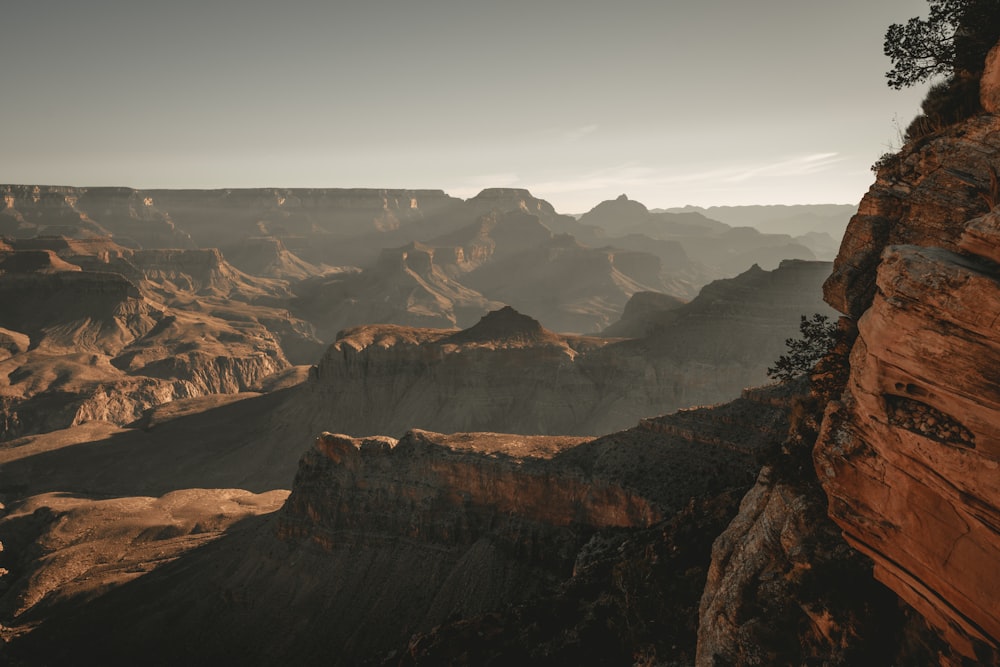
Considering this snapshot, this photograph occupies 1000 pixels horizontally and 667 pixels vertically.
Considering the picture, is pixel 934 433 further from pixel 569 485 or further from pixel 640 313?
pixel 640 313

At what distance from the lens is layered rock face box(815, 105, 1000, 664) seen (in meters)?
11.3

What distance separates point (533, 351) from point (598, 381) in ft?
41.6

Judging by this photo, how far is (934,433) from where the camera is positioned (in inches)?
471

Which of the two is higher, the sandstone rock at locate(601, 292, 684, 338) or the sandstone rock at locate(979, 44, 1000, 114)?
the sandstone rock at locate(979, 44, 1000, 114)

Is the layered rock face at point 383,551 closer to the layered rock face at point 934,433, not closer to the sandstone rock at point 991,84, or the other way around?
the layered rock face at point 934,433

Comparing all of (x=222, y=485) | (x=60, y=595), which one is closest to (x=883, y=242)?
(x=60, y=595)

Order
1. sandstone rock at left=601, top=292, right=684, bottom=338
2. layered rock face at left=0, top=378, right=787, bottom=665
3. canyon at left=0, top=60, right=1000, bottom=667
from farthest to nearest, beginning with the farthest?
1. sandstone rock at left=601, top=292, right=684, bottom=338
2. layered rock face at left=0, top=378, right=787, bottom=665
3. canyon at left=0, top=60, right=1000, bottom=667

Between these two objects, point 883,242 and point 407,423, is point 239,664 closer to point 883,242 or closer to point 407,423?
point 883,242

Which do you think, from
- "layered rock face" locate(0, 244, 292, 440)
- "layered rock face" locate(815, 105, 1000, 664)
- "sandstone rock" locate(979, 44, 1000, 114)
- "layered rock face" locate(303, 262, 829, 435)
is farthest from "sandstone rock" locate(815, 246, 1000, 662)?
"layered rock face" locate(0, 244, 292, 440)

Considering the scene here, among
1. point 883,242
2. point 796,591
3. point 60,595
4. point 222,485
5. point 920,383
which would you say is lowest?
point 222,485

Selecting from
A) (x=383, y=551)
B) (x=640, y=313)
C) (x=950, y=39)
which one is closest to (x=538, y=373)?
(x=383, y=551)

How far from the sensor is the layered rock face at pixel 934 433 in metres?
11.3

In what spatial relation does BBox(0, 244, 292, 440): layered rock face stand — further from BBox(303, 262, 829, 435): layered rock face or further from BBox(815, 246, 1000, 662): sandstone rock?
BBox(815, 246, 1000, 662): sandstone rock

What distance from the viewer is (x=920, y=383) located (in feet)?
39.9
